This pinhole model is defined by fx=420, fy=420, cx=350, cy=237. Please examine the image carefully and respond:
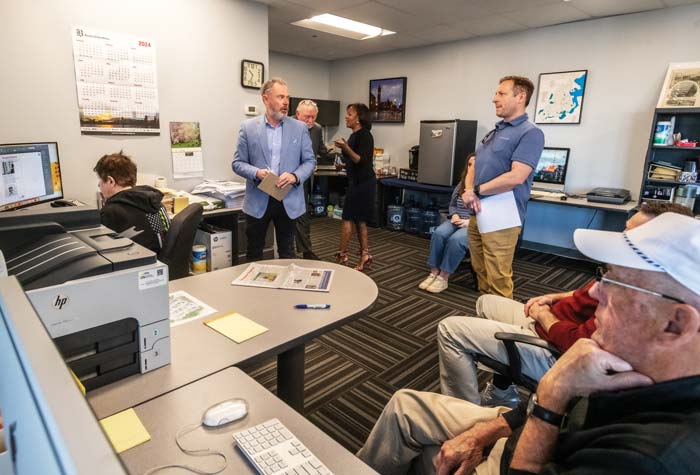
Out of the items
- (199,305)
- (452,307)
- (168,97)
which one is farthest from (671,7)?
(199,305)

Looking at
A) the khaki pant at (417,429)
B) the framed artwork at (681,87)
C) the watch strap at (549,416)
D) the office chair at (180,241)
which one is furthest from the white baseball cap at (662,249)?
the framed artwork at (681,87)

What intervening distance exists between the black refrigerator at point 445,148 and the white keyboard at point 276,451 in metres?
4.66

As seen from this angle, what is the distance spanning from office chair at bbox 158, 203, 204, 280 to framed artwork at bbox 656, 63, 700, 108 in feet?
13.5

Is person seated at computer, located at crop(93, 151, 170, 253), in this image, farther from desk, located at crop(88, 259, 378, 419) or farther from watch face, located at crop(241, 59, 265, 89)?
watch face, located at crop(241, 59, 265, 89)

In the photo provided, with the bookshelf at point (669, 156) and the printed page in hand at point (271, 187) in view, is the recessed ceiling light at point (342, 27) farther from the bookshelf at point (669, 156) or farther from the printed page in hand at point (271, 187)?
the bookshelf at point (669, 156)

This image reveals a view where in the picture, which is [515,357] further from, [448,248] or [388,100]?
[388,100]

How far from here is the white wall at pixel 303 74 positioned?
21.1 ft

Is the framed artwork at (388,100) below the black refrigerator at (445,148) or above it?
above

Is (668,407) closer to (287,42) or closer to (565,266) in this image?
(565,266)

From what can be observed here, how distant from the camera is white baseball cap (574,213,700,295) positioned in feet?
2.49

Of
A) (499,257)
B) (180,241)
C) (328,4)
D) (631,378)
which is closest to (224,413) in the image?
(631,378)

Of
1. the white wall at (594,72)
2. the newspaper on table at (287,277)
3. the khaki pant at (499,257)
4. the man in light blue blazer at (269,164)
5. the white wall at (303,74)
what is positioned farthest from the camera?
the white wall at (303,74)

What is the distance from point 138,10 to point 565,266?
180 inches

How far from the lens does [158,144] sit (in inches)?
134
